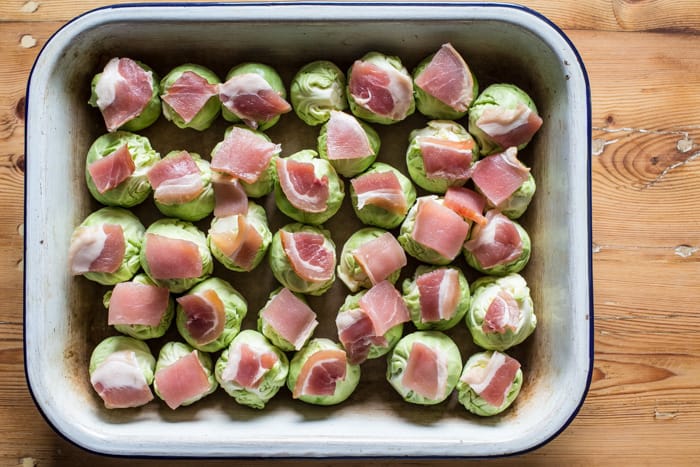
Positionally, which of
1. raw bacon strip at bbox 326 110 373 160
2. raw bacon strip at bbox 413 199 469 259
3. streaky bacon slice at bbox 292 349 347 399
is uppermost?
raw bacon strip at bbox 326 110 373 160

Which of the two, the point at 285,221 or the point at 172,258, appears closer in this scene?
the point at 172,258

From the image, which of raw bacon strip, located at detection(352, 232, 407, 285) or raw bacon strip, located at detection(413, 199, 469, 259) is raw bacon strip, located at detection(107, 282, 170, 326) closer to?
raw bacon strip, located at detection(352, 232, 407, 285)

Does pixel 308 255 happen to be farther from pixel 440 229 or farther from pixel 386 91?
pixel 386 91

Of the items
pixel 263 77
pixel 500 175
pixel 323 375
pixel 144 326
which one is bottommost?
pixel 323 375

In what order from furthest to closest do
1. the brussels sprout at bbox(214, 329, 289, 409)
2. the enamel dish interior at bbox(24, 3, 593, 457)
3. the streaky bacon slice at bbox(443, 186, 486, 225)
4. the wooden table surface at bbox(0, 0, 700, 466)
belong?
the wooden table surface at bbox(0, 0, 700, 466), the streaky bacon slice at bbox(443, 186, 486, 225), the brussels sprout at bbox(214, 329, 289, 409), the enamel dish interior at bbox(24, 3, 593, 457)

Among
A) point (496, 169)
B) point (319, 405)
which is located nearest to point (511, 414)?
point (319, 405)

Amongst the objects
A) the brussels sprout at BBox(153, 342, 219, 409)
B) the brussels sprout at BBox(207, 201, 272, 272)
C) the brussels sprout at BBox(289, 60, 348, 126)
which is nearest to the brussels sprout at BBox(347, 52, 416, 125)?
the brussels sprout at BBox(289, 60, 348, 126)

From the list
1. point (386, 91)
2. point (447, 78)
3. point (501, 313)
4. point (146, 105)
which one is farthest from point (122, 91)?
point (501, 313)
